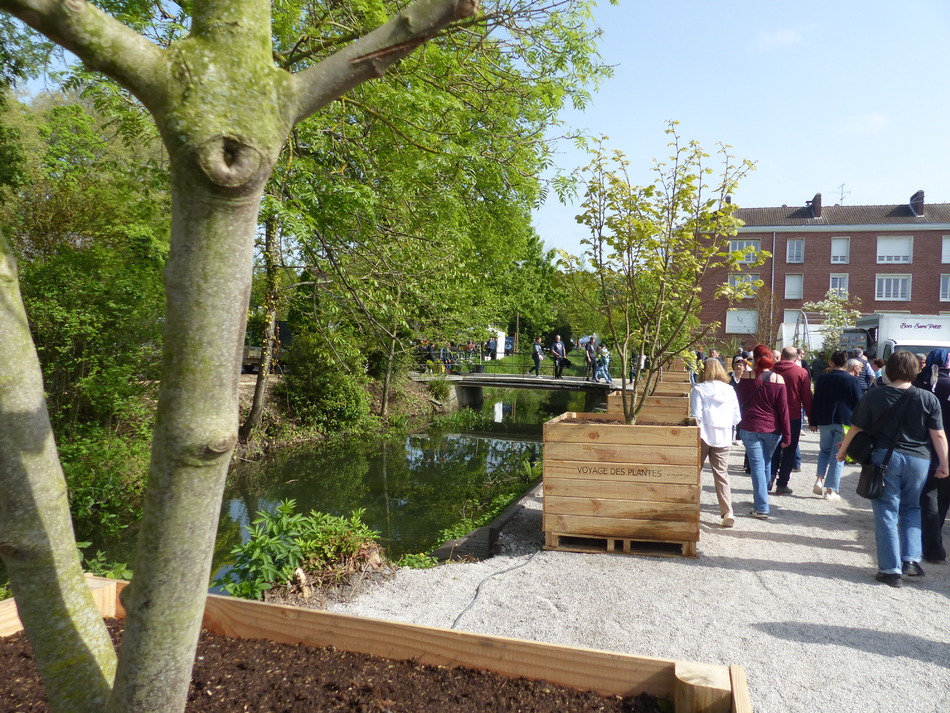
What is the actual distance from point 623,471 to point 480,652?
3.72 metres

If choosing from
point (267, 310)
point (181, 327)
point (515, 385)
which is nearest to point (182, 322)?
point (181, 327)

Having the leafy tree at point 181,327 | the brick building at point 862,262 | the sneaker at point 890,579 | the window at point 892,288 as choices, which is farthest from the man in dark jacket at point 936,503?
the window at point 892,288

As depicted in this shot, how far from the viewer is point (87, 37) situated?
1375mm

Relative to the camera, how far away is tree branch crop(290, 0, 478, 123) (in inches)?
60.1

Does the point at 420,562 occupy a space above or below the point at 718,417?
below

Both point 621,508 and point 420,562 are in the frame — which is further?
point 420,562

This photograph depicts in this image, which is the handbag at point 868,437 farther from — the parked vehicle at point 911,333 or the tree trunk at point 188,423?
the parked vehicle at point 911,333

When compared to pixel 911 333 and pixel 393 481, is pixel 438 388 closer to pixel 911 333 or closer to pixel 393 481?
pixel 393 481

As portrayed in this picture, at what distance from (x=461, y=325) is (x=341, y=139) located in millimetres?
13525

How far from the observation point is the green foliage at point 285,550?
495 cm

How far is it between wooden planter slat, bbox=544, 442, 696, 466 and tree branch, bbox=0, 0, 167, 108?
5.16m

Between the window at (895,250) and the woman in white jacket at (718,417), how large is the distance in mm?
50085

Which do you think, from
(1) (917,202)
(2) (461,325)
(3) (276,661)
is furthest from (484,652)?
(1) (917,202)

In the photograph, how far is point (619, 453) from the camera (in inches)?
240
